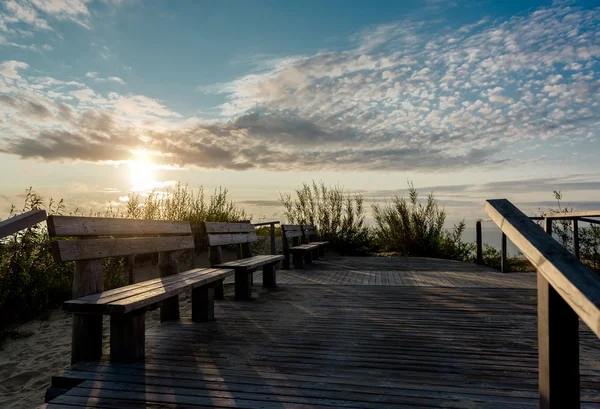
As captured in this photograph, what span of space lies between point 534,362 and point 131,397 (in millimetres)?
2576

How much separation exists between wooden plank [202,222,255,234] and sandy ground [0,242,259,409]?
1.02m

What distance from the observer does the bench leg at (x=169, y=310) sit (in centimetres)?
421

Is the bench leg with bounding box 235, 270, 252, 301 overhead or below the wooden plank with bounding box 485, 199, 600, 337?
below

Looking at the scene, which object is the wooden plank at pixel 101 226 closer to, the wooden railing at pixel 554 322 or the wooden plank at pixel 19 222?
the wooden plank at pixel 19 222

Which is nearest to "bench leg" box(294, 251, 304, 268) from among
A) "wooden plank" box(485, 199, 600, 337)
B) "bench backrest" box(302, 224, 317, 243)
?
"bench backrest" box(302, 224, 317, 243)

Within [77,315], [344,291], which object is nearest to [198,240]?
[344,291]

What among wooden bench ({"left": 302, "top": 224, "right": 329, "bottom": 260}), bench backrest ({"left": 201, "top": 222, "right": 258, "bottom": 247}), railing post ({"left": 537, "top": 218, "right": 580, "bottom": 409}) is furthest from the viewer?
wooden bench ({"left": 302, "top": 224, "right": 329, "bottom": 260})

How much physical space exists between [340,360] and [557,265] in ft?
6.09

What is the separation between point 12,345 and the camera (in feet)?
15.4

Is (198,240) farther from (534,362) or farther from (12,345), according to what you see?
(534,362)

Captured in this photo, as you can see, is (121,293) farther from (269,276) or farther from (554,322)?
(269,276)

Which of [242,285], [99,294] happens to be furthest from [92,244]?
[242,285]

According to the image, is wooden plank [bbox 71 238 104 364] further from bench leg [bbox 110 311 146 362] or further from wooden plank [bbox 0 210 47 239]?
wooden plank [bbox 0 210 47 239]

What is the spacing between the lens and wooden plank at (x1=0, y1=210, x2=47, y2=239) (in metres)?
2.45
